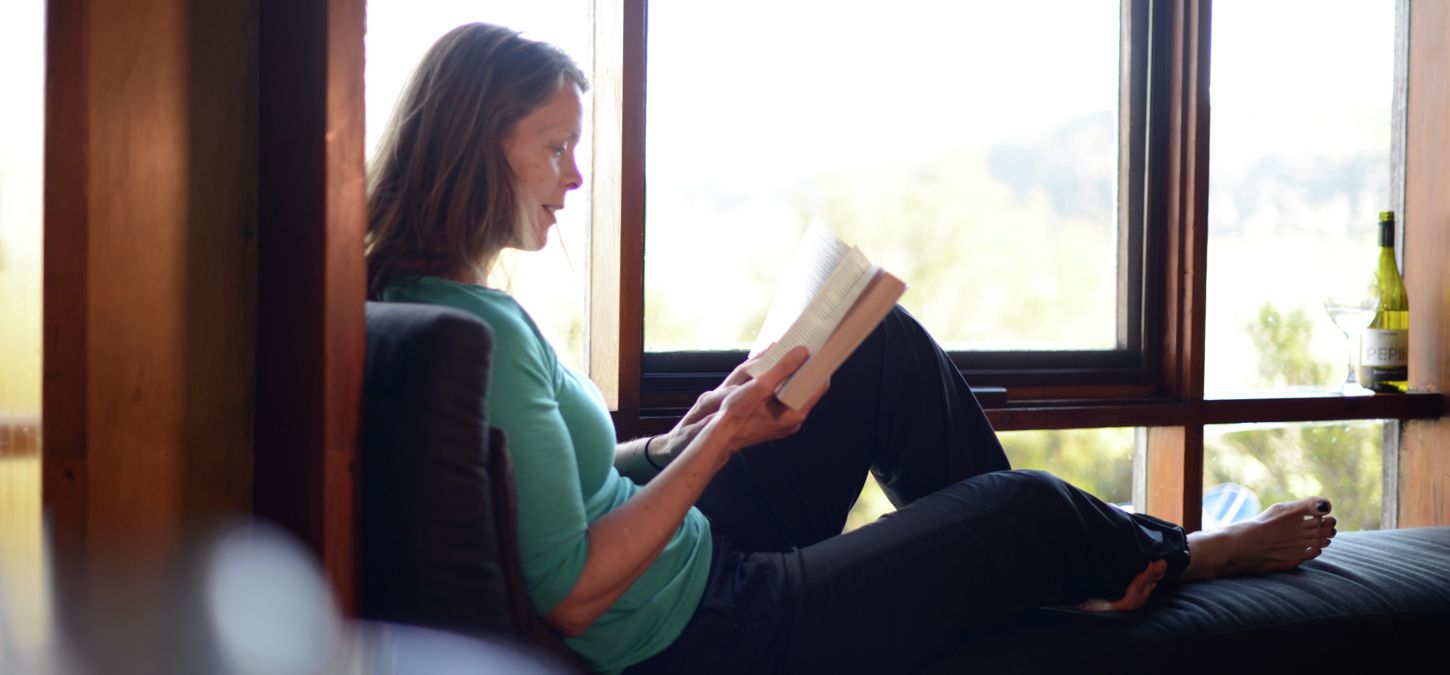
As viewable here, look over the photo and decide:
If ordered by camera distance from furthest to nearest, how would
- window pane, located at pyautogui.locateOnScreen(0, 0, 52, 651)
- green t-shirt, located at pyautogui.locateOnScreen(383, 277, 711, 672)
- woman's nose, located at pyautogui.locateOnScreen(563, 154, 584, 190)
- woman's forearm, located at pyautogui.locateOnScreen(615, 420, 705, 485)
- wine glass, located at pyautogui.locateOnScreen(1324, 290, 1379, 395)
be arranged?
wine glass, located at pyautogui.locateOnScreen(1324, 290, 1379, 395) < woman's forearm, located at pyautogui.locateOnScreen(615, 420, 705, 485) < woman's nose, located at pyautogui.locateOnScreen(563, 154, 584, 190) < green t-shirt, located at pyautogui.locateOnScreen(383, 277, 711, 672) < window pane, located at pyautogui.locateOnScreen(0, 0, 52, 651)

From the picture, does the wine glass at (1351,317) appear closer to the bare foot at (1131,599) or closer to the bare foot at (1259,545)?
the bare foot at (1259,545)

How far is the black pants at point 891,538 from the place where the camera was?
129 centimetres

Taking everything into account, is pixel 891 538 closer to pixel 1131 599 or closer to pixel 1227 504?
pixel 1131 599

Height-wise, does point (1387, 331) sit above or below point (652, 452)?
above

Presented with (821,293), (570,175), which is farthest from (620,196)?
(821,293)

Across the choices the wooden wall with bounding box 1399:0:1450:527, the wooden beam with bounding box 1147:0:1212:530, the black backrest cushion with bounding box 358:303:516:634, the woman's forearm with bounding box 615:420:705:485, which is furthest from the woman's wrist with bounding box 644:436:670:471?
the wooden wall with bounding box 1399:0:1450:527

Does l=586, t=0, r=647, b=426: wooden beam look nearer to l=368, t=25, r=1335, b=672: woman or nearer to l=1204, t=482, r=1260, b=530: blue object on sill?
l=368, t=25, r=1335, b=672: woman

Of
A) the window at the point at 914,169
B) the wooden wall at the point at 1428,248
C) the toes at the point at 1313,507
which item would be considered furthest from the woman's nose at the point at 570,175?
the wooden wall at the point at 1428,248

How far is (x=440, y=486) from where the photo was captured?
0.99 m

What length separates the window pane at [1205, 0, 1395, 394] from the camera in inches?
97.8

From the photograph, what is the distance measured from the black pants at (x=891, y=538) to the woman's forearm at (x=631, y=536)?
133 mm

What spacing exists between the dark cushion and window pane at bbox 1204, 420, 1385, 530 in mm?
957

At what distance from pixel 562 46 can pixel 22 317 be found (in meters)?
1.15

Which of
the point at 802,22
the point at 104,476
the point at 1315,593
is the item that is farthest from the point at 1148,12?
the point at 104,476
